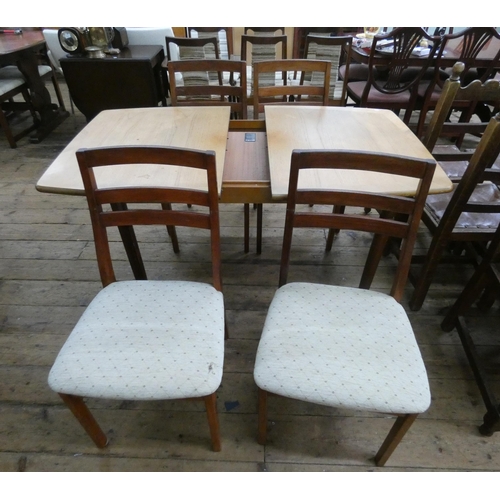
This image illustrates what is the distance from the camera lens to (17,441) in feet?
3.82

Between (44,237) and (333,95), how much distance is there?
2197 mm

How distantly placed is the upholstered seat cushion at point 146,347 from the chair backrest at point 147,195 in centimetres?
13

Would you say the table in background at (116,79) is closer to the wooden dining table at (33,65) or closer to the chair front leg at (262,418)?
the wooden dining table at (33,65)

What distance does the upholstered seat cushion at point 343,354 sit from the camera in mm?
842

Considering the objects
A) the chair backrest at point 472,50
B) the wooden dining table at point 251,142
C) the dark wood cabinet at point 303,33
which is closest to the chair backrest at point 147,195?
the wooden dining table at point 251,142

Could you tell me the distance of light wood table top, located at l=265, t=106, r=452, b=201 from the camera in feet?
3.51

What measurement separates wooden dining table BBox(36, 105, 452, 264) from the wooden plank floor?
24.6 inches

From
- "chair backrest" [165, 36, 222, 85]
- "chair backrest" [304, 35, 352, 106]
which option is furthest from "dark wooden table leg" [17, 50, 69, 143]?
"chair backrest" [304, 35, 352, 106]

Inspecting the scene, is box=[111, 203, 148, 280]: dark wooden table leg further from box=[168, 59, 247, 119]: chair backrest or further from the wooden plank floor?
box=[168, 59, 247, 119]: chair backrest

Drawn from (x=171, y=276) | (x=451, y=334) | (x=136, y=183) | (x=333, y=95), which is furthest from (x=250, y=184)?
(x=333, y=95)

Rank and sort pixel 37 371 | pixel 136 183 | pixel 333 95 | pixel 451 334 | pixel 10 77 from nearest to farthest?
Answer: 1. pixel 136 183
2. pixel 37 371
3. pixel 451 334
4. pixel 333 95
5. pixel 10 77

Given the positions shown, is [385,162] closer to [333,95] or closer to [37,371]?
[37,371]

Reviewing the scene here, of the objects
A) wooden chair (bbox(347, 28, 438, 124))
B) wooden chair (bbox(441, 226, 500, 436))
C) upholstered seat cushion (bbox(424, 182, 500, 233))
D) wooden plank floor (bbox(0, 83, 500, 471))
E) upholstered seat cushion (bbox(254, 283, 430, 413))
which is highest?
wooden chair (bbox(347, 28, 438, 124))

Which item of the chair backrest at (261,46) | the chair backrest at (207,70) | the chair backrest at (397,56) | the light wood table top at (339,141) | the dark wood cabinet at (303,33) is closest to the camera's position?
the light wood table top at (339,141)
